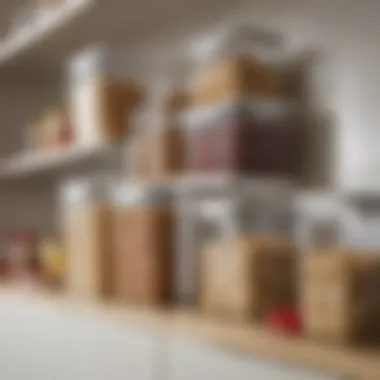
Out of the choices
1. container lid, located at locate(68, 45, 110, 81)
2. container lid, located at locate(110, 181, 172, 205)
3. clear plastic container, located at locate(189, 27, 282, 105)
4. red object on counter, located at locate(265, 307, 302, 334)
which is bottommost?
red object on counter, located at locate(265, 307, 302, 334)

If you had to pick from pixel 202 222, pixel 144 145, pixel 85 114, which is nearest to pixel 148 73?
pixel 85 114

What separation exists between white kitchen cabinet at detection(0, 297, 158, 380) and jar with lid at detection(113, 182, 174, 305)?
0.27ft

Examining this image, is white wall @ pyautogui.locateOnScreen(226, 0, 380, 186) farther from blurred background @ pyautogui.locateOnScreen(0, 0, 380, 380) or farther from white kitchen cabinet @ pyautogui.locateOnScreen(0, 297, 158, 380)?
white kitchen cabinet @ pyautogui.locateOnScreen(0, 297, 158, 380)

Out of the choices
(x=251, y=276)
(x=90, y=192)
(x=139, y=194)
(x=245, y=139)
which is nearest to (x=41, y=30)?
(x=90, y=192)

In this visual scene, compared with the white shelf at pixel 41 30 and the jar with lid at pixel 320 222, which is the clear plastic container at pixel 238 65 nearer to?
the jar with lid at pixel 320 222

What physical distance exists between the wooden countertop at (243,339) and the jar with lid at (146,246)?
1.9 inches

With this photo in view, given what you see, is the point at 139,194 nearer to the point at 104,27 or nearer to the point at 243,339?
the point at 243,339

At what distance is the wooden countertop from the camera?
0.80 m

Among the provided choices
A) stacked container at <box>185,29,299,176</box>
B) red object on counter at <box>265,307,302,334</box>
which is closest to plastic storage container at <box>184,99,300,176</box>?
stacked container at <box>185,29,299,176</box>

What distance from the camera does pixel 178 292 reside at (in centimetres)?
127

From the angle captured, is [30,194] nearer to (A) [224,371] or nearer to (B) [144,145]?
(B) [144,145]

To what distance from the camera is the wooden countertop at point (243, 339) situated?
2.61ft

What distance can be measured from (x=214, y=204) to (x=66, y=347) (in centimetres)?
→ 43

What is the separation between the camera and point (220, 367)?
0.98 metres
